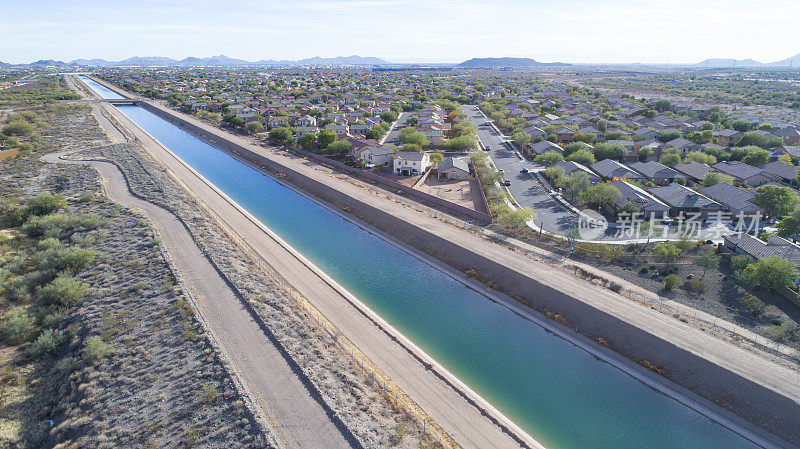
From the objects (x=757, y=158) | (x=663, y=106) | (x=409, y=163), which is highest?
(x=663, y=106)

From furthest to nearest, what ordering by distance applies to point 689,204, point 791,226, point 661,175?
1. point 661,175
2. point 689,204
3. point 791,226

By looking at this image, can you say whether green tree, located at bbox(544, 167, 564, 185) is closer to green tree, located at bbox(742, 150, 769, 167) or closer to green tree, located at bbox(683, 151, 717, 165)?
green tree, located at bbox(683, 151, 717, 165)

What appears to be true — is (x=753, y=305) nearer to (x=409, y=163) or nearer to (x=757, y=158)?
(x=757, y=158)

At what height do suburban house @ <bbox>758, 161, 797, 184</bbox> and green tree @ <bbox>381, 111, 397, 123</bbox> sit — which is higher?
green tree @ <bbox>381, 111, 397, 123</bbox>

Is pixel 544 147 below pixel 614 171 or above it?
above

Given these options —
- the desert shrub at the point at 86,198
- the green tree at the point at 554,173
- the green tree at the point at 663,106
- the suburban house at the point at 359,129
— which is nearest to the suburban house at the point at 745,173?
the green tree at the point at 554,173

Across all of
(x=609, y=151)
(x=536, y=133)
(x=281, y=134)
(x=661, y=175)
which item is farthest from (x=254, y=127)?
(x=661, y=175)

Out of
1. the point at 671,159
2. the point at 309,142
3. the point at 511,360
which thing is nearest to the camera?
the point at 511,360

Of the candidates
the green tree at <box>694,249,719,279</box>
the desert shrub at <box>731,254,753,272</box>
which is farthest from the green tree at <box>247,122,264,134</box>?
the desert shrub at <box>731,254,753,272</box>
